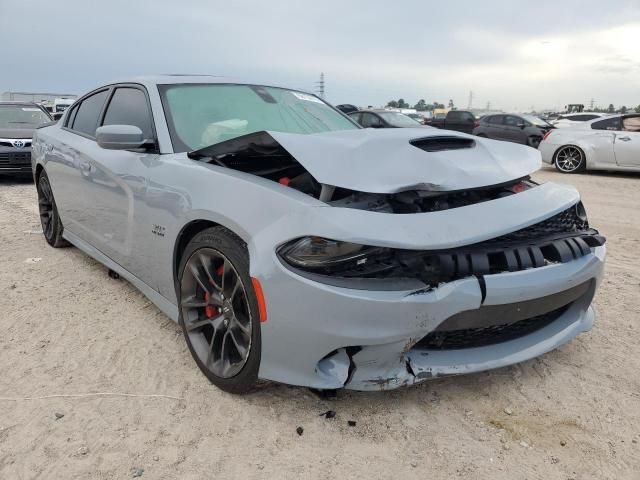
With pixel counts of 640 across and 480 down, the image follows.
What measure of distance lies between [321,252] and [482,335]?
32.7 inches

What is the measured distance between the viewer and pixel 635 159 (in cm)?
961

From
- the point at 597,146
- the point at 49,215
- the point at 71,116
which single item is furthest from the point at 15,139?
the point at 597,146

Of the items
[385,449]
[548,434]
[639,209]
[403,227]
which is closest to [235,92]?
[403,227]

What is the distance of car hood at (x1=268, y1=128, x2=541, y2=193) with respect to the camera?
2055 millimetres

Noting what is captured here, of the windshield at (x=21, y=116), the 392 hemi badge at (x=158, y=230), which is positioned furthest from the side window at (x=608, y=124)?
the windshield at (x=21, y=116)

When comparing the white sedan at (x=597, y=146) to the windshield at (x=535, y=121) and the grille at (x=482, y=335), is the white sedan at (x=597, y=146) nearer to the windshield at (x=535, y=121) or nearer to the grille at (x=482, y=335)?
the windshield at (x=535, y=121)

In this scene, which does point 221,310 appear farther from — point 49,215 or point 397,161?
point 49,215

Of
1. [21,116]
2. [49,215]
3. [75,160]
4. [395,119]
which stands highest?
[395,119]

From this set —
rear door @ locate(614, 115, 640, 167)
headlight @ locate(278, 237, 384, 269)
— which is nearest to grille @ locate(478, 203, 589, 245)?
headlight @ locate(278, 237, 384, 269)

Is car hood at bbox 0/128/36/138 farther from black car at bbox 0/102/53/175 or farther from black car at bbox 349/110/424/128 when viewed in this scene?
black car at bbox 349/110/424/128

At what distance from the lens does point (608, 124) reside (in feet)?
33.0

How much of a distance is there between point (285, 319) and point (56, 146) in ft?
10.7

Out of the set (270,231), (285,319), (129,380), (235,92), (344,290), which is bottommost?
(129,380)

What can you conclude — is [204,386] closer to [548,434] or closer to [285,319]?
[285,319]
